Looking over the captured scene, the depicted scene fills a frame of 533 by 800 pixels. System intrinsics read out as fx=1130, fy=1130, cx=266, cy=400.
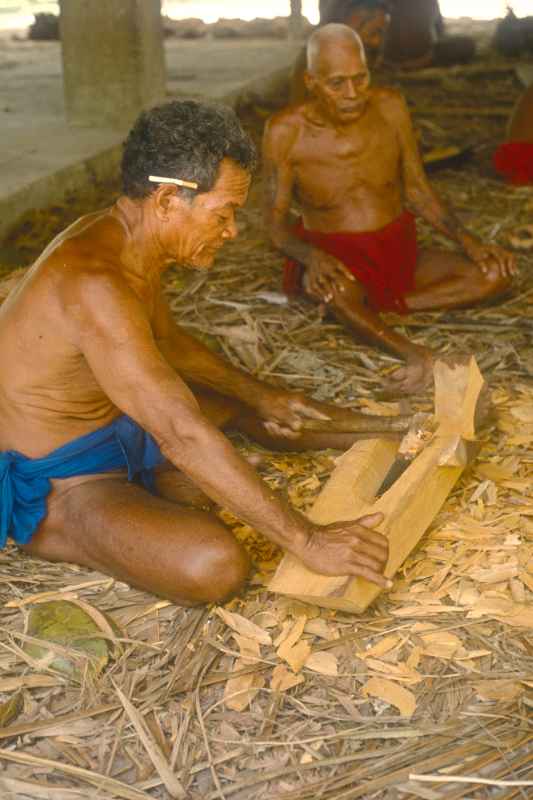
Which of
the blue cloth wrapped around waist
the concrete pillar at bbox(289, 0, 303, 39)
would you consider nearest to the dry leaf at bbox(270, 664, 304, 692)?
the blue cloth wrapped around waist

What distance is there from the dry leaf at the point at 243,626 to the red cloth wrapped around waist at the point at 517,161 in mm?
5215

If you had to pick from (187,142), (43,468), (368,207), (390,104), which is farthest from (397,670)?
(390,104)

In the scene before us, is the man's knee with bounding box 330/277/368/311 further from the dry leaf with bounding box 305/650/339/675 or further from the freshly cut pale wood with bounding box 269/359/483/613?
the dry leaf with bounding box 305/650/339/675

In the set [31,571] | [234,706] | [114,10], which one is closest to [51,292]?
[31,571]

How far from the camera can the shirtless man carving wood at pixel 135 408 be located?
287 cm

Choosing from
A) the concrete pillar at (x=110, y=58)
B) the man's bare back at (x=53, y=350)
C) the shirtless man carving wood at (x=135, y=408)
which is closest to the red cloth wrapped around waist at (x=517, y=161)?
the concrete pillar at (x=110, y=58)

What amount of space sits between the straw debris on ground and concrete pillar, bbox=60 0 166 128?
14.4 ft

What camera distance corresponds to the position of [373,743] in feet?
8.63

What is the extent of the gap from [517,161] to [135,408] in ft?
17.4

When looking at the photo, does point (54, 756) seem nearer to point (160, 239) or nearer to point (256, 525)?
point (256, 525)

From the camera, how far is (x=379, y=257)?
5.19 m

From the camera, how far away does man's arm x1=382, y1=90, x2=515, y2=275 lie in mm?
5176

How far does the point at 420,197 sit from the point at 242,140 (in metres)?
2.50

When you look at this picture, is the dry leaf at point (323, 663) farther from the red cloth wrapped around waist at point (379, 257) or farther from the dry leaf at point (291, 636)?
the red cloth wrapped around waist at point (379, 257)
